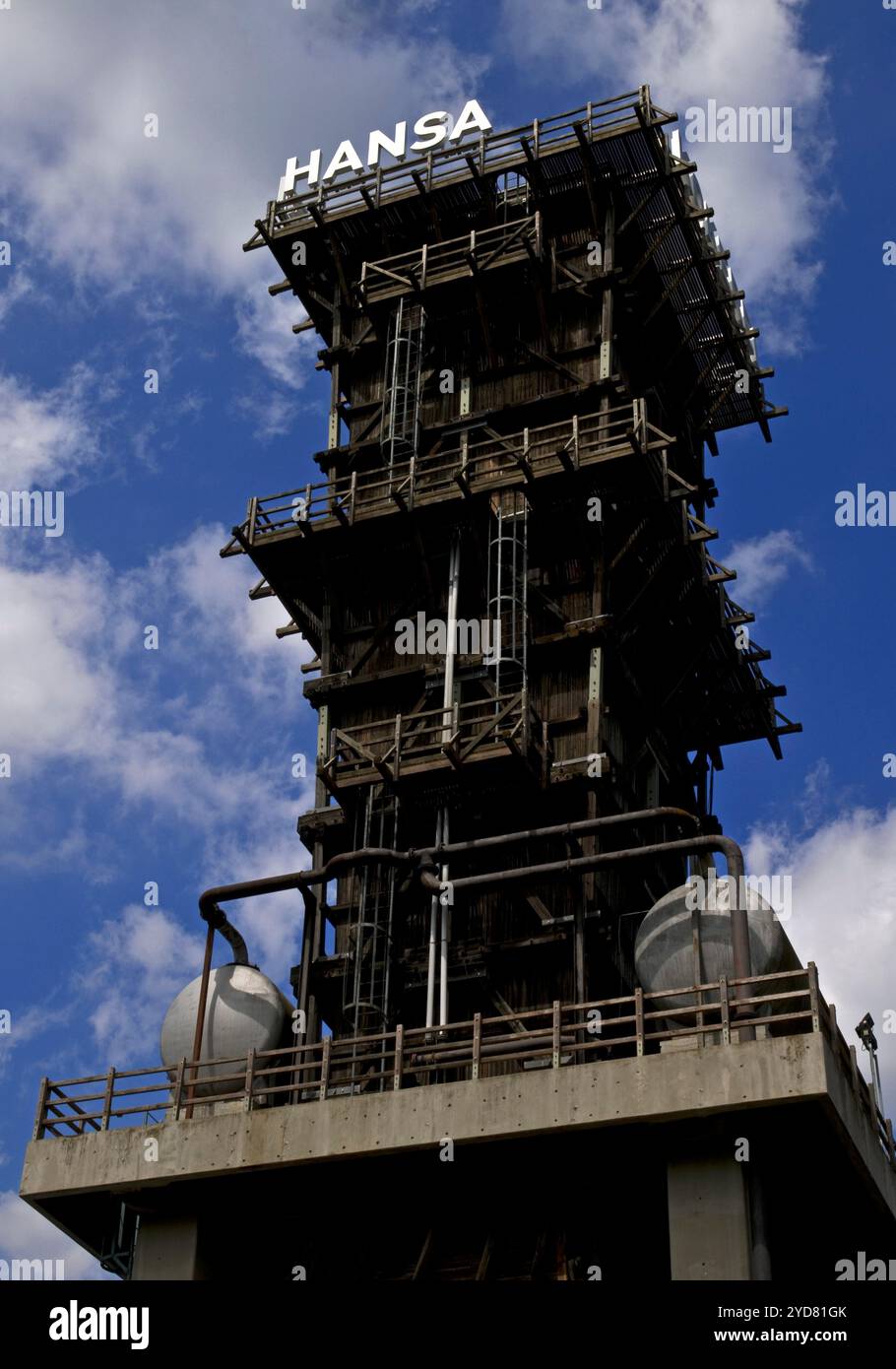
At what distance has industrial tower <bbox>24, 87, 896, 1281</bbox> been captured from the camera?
36.6 meters

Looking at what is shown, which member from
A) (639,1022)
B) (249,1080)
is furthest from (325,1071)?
(639,1022)

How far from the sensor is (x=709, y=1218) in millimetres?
34875

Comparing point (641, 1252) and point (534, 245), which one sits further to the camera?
point (534, 245)

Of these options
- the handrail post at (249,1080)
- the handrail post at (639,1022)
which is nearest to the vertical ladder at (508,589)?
the handrail post at (249,1080)

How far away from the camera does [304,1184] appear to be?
1527 inches

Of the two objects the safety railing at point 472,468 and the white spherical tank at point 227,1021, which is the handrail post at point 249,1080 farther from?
the safety railing at point 472,468

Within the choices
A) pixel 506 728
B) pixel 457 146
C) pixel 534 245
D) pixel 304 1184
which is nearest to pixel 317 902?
pixel 506 728

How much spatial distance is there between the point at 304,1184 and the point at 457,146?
31277 mm

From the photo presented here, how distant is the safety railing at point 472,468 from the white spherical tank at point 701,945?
14.0m

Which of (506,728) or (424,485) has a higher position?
(424,485)

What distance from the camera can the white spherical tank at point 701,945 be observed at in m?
38.1

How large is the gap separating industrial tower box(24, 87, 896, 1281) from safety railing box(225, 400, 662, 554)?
0.41 feet

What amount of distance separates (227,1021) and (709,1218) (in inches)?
454
